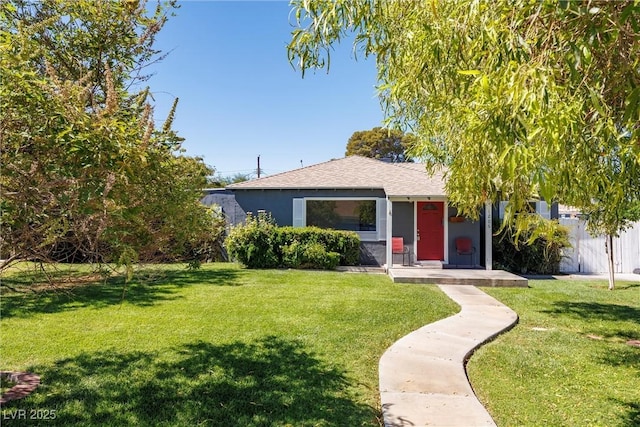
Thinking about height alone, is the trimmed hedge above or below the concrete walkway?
above

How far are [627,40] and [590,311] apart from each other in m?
8.04

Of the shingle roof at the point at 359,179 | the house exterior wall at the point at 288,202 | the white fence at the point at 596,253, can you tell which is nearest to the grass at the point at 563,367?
the white fence at the point at 596,253

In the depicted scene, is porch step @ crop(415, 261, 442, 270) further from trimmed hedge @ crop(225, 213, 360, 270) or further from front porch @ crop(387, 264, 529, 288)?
trimmed hedge @ crop(225, 213, 360, 270)

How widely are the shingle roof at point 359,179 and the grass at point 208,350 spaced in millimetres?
5330

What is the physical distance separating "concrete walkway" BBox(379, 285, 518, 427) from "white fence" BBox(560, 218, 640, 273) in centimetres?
861

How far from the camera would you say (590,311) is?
8.58 metres

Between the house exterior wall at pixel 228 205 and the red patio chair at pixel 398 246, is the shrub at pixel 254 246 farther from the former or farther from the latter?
the red patio chair at pixel 398 246

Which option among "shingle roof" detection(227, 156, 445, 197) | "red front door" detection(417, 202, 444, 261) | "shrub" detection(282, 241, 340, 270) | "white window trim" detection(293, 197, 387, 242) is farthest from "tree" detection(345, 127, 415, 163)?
"shrub" detection(282, 241, 340, 270)

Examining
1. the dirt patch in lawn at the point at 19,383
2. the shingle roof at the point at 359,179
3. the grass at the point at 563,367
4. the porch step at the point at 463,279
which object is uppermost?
the shingle roof at the point at 359,179

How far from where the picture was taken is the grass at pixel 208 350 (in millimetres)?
3977

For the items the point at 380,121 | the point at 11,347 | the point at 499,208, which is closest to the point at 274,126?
the point at 499,208

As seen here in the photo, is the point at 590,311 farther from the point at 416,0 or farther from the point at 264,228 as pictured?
the point at 264,228

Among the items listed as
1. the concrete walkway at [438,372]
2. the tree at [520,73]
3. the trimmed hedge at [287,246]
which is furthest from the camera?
the trimmed hedge at [287,246]

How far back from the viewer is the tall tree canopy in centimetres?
257
